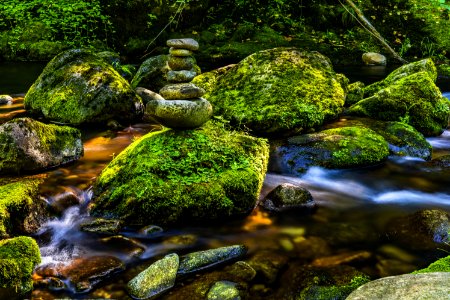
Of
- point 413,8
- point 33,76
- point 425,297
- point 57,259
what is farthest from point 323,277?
point 413,8

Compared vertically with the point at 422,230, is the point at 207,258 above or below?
above

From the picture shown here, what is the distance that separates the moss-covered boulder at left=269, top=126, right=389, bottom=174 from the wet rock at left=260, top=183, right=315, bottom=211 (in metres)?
1.01

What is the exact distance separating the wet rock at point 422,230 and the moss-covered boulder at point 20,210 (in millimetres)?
4083

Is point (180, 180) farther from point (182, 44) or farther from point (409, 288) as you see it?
point (409, 288)

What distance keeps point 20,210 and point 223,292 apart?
2.42 metres

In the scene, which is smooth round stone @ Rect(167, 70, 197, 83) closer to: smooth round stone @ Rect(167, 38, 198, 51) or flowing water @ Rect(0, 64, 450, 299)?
smooth round stone @ Rect(167, 38, 198, 51)

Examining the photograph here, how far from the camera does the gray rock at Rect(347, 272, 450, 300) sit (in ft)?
8.00

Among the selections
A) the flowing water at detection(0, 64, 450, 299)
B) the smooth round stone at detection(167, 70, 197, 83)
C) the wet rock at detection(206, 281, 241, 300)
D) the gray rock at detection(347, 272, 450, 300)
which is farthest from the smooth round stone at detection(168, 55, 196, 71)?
the gray rock at detection(347, 272, 450, 300)

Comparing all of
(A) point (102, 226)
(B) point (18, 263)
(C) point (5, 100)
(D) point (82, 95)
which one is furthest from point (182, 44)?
(C) point (5, 100)

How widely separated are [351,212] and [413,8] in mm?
17187

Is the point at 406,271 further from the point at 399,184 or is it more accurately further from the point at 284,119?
the point at 284,119

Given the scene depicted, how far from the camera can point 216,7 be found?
59.3 feet

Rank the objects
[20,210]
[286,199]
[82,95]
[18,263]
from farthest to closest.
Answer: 1. [82,95]
2. [286,199]
3. [20,210]
4. [18,263]

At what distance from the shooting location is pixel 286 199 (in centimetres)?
Answer: 527
